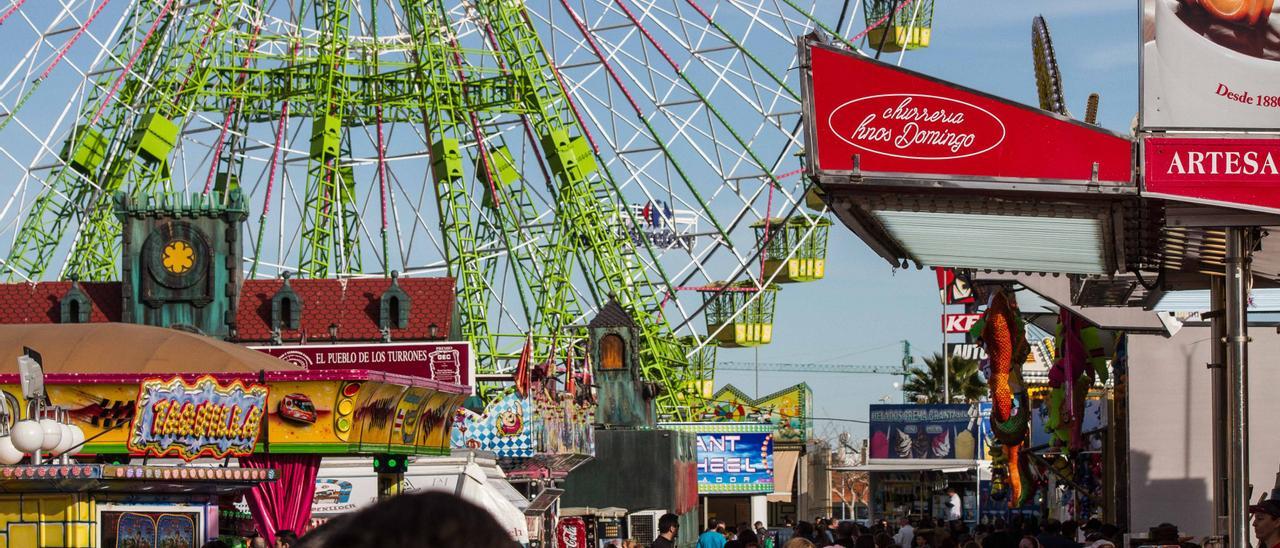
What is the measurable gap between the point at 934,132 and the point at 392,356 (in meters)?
29.9

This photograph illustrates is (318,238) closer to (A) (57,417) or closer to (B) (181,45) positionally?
(B) (181,45)

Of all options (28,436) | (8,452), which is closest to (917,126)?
(28,436)

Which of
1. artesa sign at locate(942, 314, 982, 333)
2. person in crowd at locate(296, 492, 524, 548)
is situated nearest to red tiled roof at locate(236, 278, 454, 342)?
artesa sign at locate(942, 314, 982, 333)

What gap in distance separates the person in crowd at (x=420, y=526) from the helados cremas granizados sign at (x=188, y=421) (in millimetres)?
20929

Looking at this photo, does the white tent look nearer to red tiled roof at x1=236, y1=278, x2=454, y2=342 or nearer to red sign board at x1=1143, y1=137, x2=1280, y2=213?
red tiled roof at x1=236, y1=278, x2=454, y2=342

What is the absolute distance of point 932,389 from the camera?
89.2m

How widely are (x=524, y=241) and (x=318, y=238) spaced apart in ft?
20.6

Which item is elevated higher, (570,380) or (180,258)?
(180,258)

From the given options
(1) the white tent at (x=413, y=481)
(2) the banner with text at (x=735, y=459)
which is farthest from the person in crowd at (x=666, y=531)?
(2) the banner with text at (x=735, y=459)

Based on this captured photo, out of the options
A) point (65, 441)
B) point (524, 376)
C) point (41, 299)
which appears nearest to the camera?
point (65, 441)

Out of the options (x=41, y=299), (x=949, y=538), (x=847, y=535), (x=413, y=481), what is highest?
(x=41, y=299)

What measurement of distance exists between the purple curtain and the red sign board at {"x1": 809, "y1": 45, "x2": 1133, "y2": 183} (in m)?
14.9

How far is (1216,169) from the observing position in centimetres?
1007

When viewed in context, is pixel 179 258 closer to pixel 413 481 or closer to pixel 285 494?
pixel 413 481
